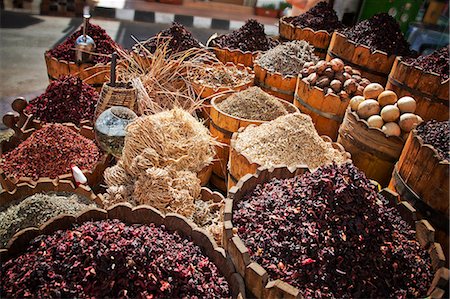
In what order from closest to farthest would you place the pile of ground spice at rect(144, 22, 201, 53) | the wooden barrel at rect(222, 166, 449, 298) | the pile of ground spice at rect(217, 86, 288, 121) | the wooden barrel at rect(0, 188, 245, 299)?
1. the wooden barrel at rect(222, 166, 449, 298)
2. the wooden barrel at rect(0, 188, 245, 299)
3. the pile of ground spice at rect(217, 86, 288, 121)
4. the pile of ground spice at rect(144, 22, 201, 53)

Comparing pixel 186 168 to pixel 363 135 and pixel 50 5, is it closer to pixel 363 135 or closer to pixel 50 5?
pixel 363 135

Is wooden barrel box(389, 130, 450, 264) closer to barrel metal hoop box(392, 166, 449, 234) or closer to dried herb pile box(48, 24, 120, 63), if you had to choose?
barrel metal hoop box(392, 166, 449, 234)

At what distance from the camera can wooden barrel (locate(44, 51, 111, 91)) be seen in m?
3.46

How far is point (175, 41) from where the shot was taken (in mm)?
3867

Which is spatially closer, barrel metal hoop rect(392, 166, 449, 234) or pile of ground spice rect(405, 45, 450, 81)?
barrel metal hoop rect(392, 166, 449, 234)

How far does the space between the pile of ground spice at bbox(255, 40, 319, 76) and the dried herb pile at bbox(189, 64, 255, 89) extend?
Result: 8.0 inches

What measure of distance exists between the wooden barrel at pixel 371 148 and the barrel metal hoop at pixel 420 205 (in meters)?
0.34

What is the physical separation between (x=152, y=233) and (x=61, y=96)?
1787 millimetres

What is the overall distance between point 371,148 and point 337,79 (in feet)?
2.69

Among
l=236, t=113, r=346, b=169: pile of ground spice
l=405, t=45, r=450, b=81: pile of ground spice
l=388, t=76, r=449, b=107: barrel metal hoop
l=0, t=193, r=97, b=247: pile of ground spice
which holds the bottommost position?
l=0, t=193, r=97, b=247: pile of ground spice

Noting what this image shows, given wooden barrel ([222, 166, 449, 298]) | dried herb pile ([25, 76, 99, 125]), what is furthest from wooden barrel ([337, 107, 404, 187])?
dried herb pile ([25, 76, 99, 125])

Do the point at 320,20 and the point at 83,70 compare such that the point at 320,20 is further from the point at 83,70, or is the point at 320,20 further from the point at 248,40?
the point at 83,70

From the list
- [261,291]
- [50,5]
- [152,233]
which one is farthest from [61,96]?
[50,5]

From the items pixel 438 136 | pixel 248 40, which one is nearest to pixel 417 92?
pixel 438 136
